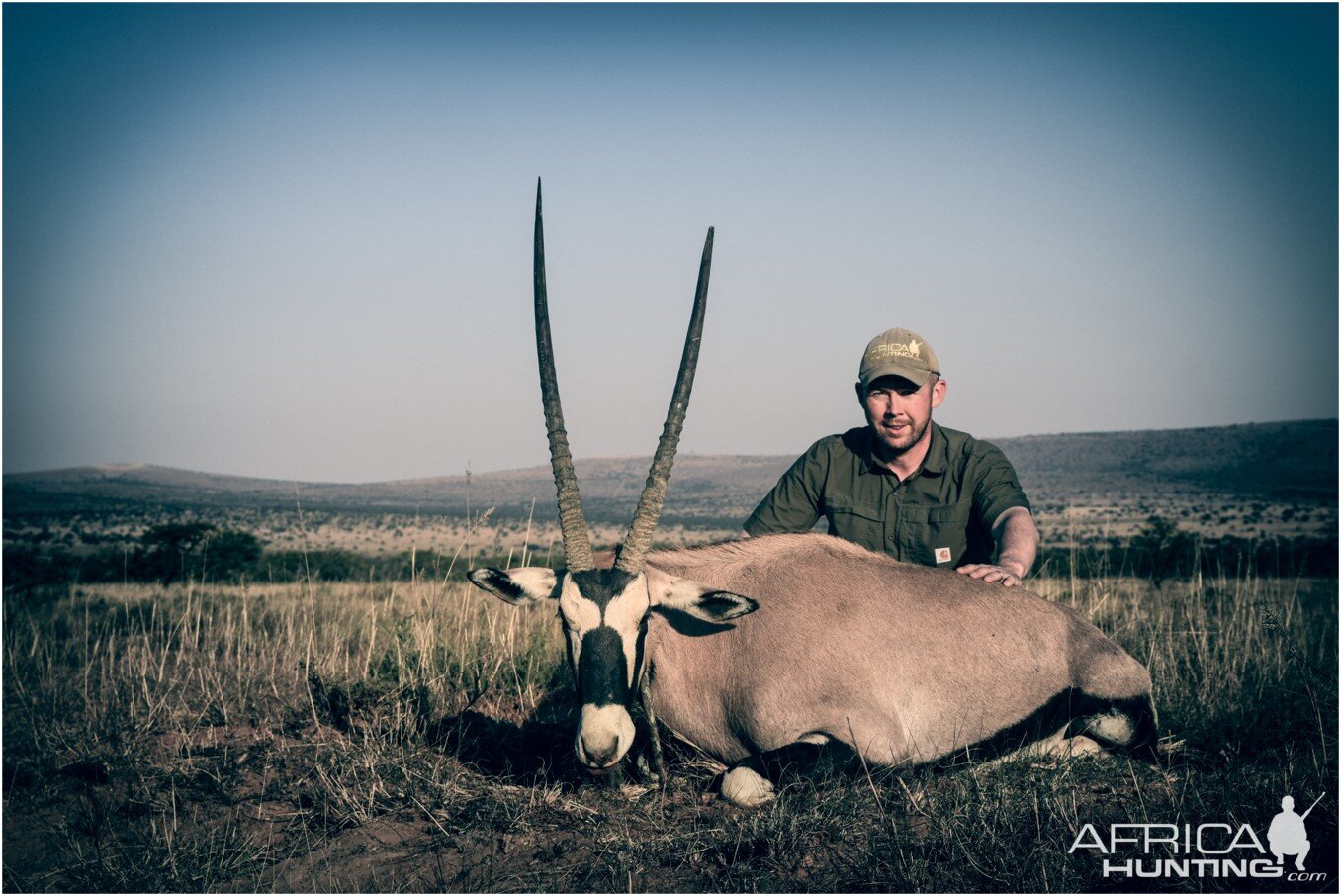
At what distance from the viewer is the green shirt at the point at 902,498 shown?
5.73 m

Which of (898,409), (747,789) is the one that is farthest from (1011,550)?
(747,789)

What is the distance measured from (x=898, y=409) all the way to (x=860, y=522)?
2.68 ft

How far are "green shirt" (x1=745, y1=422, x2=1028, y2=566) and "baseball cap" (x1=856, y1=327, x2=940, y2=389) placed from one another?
54 centimetres

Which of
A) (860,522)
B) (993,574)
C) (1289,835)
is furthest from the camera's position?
(860,522)

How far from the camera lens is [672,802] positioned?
4188 millimetres

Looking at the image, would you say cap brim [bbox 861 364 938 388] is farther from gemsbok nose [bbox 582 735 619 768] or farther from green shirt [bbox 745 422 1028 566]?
gemsbok nose [bbox 582 735 619 768]

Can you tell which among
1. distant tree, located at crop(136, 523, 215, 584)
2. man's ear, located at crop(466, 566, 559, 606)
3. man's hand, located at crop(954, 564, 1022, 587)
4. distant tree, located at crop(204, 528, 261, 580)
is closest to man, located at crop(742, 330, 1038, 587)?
man's hand, located at crop(954, 564, 1022, 587)

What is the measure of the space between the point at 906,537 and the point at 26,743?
5493mm

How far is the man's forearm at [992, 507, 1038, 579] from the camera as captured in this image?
4.86 m

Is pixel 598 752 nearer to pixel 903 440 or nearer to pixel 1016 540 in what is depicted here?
pixel 1016 540

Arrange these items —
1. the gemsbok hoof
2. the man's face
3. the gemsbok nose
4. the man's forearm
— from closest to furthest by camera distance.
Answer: the gemsbok nose
the gemsbok hoof
the man's forearm
the man's face

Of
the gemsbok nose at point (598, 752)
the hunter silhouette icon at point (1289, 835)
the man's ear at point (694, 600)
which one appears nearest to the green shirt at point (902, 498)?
the man's ear at point (694, 600)

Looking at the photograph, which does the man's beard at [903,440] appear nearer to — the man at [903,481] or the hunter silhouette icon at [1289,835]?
the man at [903,481]

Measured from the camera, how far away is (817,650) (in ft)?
14.1
